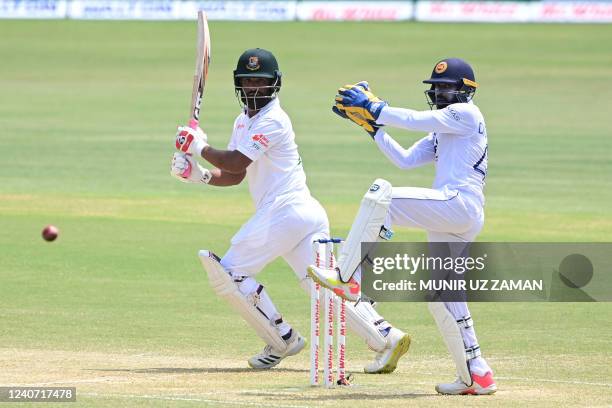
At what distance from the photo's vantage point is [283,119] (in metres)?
9.53

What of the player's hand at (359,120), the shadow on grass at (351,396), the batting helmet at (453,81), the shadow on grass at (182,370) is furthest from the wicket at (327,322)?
the batting helmet at (453,81)

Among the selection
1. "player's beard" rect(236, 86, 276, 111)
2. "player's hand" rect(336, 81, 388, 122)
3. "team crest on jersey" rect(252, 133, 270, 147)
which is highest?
"player's beard" rect(236, 86, 276, 111)

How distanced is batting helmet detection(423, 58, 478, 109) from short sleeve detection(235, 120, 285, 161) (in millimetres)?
1150

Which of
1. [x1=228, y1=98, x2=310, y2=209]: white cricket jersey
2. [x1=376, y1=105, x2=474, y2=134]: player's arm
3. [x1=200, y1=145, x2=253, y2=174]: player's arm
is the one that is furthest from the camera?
[x1=228, y1=98, x2=310, y2=209]: white cricket jersey

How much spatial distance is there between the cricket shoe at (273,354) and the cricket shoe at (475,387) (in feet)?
5.12

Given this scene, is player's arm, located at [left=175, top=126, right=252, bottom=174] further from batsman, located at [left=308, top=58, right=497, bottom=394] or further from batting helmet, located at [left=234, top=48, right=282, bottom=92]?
batsman, located at [left=308, top=58, right=497, bottom=394]

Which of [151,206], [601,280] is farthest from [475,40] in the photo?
[601,280]

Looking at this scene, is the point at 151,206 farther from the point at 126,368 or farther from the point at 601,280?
the point at 126,368

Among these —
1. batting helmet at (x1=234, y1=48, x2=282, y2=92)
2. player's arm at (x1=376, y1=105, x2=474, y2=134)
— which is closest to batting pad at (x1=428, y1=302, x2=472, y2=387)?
player's arm at (x1=376, y1=105, x2=474, y2=134)

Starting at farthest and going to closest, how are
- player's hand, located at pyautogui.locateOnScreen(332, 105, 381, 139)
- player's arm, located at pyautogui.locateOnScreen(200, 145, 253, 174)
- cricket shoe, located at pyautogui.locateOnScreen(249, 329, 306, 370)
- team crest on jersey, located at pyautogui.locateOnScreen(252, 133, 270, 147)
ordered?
cricket shoe, located at pyautogui.locateOnScreen(249, 329, 306, 370)
team crest on jersey, located at pyautogui.locateOnScreen(252, 133, 270, 147)
player's arm, located at pyautogui.locateOnScreen(200, 145, 253, 174)
player's hand, located at pyautogui.locateOnScreen(332, 105, 381, 139)

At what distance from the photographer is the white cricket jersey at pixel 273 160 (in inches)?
371

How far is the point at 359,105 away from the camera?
862cm

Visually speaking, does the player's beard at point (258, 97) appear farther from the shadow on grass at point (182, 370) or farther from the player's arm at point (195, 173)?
the shadow on grass at point (182, 370)

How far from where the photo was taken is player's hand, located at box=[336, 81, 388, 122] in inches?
338
